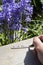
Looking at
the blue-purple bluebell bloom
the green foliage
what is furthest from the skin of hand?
the green foliage

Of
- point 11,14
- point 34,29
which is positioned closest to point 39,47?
point 11,14

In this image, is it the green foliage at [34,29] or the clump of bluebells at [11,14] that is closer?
the clump of bluebells at [11,14]

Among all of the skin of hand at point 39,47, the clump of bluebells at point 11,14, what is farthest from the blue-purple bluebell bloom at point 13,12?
the skin of hand at point 39,47

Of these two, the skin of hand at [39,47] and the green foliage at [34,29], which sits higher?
the skin of hand at [39,47]

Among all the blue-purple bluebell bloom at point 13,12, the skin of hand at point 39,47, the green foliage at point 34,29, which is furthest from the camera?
the green foliage at point 34,29

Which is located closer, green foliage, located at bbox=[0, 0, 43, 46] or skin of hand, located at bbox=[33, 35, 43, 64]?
skin of hand, located at bbox=[33, 35, 43, 64]

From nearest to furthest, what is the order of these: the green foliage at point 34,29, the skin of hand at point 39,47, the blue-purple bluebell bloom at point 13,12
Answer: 1. the skin of hand at point 39,47
2. the blue-purple bluebell bloom at point 13,12
3. the green foliage at point 34,29

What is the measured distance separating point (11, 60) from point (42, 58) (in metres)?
0.36

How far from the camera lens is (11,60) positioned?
6.43ft

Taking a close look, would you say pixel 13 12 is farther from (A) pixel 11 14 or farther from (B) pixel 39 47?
(B) pixel 39 47

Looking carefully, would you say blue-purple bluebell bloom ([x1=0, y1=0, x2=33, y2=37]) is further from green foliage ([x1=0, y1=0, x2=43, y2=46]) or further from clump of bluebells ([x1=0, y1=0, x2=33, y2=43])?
green foliage ([x1=0, y1=0, x2=43, y2=46])

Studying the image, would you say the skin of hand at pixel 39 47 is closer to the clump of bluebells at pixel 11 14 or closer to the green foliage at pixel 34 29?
the clump of bluebells at pixel 11 14

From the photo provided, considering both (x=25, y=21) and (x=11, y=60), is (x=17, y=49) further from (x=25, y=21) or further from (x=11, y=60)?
(x=25, y=21)

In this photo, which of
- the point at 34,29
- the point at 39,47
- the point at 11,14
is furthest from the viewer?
the point at 34,29
